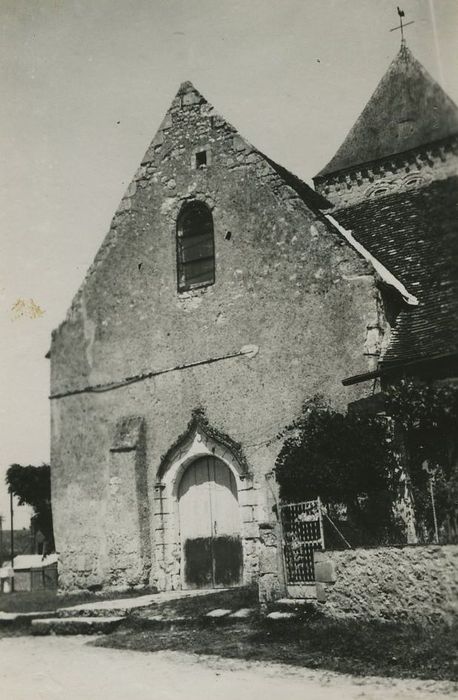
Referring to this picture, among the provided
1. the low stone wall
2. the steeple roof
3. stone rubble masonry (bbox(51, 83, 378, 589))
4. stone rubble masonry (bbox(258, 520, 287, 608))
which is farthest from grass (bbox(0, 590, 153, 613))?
the steeple roof

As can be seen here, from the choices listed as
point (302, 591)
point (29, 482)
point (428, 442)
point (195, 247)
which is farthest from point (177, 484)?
point (29, 482)

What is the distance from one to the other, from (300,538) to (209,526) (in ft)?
12.9

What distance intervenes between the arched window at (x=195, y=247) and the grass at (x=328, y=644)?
22.1ft

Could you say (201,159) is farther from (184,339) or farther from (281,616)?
(281,616)

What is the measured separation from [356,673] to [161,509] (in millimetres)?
7704

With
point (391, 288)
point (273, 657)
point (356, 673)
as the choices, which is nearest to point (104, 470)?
point (391, 288)

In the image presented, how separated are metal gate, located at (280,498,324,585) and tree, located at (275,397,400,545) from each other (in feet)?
0.67

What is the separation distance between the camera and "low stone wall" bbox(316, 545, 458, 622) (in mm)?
7434

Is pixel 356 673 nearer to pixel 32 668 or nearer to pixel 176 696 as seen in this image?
pixel 176 696

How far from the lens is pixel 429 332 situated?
11656mm

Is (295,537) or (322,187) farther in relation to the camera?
(322,187)

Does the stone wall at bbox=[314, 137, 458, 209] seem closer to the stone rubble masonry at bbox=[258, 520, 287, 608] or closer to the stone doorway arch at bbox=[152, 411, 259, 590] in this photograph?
the stone doorway arch at bbox=[152, 411, 259, 590]

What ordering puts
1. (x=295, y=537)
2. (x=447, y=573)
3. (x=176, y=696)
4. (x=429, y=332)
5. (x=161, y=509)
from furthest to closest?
1. (x=161, y=509)
2. (x=429, y=332)
3. (x=295, y=537)
4. (x=447, y=573)
5. (x=176, y=696)

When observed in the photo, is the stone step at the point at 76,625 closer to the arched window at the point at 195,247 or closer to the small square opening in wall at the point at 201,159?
the arched window at the point at 195,247
